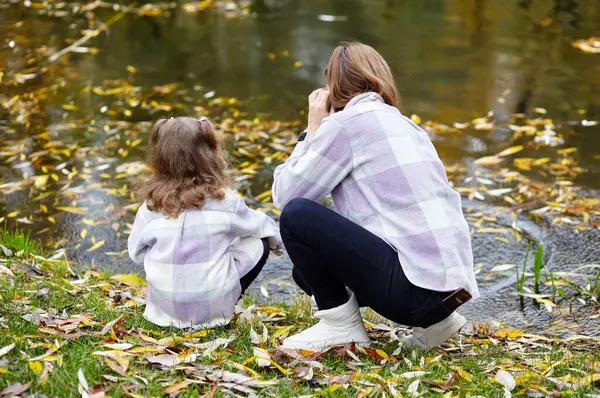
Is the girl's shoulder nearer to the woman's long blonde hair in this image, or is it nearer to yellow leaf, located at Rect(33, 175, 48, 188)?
the woman's long blonde hair

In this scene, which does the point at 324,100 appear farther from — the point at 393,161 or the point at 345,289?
the point at 345,289

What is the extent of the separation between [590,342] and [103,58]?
6.50 meters

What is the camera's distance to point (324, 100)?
9.99 feet

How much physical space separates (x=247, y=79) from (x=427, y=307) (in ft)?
17.1

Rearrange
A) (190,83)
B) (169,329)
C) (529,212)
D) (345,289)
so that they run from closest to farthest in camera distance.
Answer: (345,289) < (169,329) < (529,212) < (190,83)

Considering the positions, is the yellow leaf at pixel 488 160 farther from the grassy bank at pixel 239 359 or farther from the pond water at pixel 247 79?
the grassy bank at pixel 239 359

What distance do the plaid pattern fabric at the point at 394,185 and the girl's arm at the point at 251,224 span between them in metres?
0.51

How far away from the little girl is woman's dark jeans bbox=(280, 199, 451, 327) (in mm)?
446

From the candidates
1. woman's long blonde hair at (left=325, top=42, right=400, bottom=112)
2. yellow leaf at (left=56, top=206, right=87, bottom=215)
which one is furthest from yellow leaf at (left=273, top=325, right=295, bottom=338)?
yellow leaf at (left=56, top=206, right=87, bottom=215)

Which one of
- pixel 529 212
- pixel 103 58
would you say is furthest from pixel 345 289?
pixel 103 58

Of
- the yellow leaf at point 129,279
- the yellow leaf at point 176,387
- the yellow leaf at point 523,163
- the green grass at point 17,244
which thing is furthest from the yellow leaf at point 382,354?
the yellow leaf at point 523,163

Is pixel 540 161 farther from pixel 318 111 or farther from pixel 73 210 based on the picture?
pixel 73 210

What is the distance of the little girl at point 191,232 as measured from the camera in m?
3.17

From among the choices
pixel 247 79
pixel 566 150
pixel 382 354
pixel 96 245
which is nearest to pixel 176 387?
pixel 382 354
